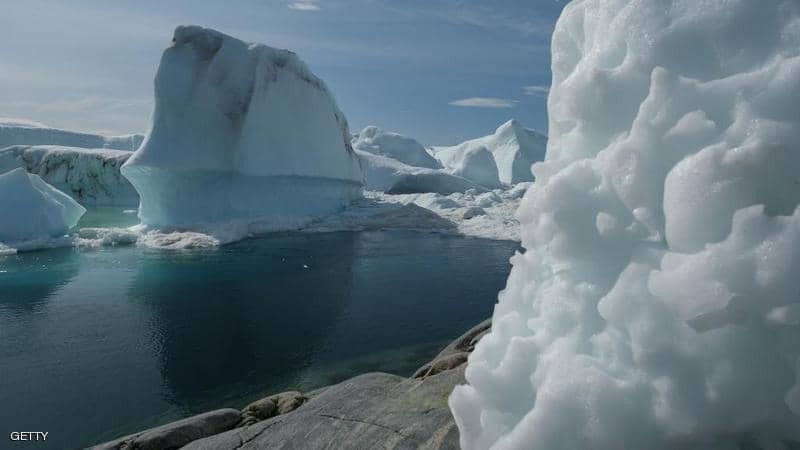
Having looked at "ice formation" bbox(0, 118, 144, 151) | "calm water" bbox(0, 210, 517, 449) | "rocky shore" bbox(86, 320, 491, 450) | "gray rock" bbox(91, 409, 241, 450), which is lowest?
"calm water" bbox(0, 210, 517, 449)

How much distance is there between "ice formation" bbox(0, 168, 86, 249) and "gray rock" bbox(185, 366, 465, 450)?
1513 centimetres

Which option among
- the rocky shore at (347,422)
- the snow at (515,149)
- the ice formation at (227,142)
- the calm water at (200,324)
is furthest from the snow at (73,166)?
the rocky shore at (347,422)

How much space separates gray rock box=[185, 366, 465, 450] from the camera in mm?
3329

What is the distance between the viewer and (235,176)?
799 inches

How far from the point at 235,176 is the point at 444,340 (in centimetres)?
1449

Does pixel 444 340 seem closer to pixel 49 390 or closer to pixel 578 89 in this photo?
pixel 49 390

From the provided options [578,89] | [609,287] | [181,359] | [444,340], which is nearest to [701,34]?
[578,89]

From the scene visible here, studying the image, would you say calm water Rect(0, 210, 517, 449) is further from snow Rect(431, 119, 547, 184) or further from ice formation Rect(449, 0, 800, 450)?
snow Rect(431, 119, 547, 184)

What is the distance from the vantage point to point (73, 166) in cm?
2898

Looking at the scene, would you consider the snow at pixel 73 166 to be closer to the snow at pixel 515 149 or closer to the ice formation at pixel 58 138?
the ice formation at pixel 58 138

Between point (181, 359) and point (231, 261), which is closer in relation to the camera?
point (181, 359)

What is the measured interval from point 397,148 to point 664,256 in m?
43.9

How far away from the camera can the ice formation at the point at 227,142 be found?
1912 centimetres

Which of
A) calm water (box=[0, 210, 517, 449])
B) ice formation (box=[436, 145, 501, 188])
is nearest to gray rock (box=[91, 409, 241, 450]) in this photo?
calm water (box=[0, 210, 517, 449])
